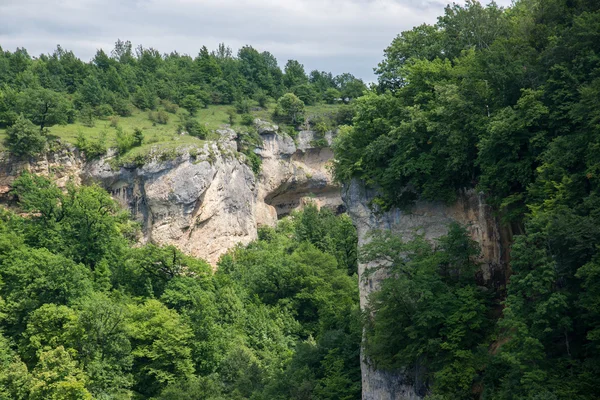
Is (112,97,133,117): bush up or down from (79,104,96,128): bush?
up

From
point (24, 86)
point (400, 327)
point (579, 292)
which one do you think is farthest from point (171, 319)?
point (24, 86)

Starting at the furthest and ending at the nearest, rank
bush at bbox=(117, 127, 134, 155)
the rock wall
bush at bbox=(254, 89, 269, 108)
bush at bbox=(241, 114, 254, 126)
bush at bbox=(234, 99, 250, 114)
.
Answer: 1. bush at bbox=(254, 89, 269, 108)
2. bush at bbox=(234, 99, 250, 114)
3. bush at bbox=(241, 114, 254, 126)
4. bush at bbox=(117, 127, 134, 155)
5. the rock wall

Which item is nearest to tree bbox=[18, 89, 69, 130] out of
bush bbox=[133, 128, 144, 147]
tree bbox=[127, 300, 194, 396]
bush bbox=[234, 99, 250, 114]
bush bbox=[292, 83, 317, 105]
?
bush bbox=[133, 128, 144, 147]

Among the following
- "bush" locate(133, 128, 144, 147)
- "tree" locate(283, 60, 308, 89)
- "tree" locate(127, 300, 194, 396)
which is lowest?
A: "tree" locate(127, 300, 194, 396)

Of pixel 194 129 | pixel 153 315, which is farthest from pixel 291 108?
pixel 153 315

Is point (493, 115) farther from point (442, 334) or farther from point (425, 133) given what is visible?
point (442, 334)

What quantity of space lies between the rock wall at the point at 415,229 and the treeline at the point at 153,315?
3.40m

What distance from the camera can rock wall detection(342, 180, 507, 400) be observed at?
2595 centimetres

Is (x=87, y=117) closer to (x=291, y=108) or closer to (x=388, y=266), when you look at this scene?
(x=291, y=108)

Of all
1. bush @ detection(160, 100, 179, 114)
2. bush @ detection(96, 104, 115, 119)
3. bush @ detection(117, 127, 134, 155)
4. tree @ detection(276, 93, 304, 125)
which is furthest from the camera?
tree @ detection(276, 93, 304, 125)

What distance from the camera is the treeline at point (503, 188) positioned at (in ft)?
66.8

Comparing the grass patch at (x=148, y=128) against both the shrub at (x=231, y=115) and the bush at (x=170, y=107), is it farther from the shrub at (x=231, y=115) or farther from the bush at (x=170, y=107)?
the bush at (x=170, y=107)

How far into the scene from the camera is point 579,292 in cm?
2025

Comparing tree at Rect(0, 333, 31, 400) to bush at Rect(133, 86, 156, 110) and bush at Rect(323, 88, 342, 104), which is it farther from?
bush at Rect(323, 88, 342, 104)
